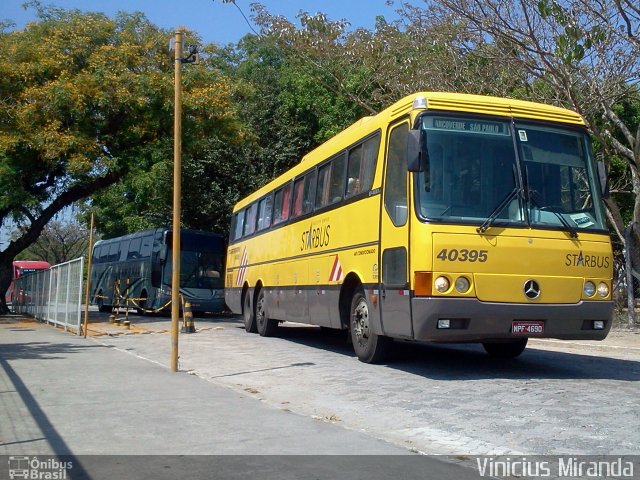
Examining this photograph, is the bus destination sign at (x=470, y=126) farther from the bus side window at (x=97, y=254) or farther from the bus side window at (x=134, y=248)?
the bus side window at (x=97, y=254)

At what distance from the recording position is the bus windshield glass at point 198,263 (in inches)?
1143

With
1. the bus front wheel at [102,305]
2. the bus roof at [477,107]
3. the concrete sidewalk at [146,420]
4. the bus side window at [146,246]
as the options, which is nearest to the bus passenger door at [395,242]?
the bus roof at [477,107]

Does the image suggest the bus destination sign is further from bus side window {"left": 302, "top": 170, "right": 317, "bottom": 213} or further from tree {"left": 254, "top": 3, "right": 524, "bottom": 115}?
tree {"left": 254, "top": 3, "right": 524, "bottom": 115}

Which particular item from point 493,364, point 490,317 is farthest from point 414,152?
point 493,364

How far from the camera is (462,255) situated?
30.6 ft

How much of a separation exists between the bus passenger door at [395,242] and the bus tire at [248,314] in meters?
8.57

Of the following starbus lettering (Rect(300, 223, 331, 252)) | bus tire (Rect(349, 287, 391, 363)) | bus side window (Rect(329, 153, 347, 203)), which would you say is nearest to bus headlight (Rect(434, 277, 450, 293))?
bus tire (Rect(349, 287, 391, 363))

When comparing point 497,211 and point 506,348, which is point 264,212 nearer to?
point 506,348

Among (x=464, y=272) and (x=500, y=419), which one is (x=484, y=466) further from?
(x=464, y=272)

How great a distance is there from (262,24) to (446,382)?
14749 mm

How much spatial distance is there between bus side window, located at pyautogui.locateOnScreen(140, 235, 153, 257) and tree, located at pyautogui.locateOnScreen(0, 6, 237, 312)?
10.5 feet

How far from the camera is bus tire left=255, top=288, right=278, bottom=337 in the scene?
17.4m

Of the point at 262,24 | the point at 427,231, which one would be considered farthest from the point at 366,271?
the point at 262,24

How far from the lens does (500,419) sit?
24.7ft
